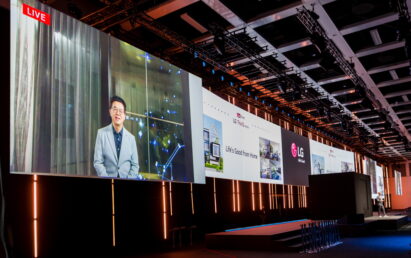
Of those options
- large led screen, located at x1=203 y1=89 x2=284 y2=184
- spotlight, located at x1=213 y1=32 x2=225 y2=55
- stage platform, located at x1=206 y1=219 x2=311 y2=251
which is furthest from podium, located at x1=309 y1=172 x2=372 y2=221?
spotlight, located at x1=213 y1=32 x2=225 y2=55

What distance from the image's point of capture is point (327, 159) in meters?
18.5

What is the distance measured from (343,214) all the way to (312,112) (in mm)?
4827

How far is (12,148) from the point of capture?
4723 millimetres

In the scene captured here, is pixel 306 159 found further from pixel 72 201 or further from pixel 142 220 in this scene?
pixel 72 201

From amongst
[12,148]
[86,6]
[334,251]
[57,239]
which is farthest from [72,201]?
[334,251]

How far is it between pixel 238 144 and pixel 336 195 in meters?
4.35

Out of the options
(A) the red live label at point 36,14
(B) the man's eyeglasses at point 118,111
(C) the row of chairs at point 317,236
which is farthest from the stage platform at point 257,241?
(A) the red live label at point 36,14

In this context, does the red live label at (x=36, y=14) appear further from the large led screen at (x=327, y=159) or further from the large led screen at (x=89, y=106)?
the large led screen at (x=327, y=159)

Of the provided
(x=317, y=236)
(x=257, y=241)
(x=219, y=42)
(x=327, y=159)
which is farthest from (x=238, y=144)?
(x=327, y=159)

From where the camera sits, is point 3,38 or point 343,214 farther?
point 343,214

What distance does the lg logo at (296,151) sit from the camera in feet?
49.1

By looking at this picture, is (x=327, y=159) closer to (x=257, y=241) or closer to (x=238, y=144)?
(x=238, y=144)

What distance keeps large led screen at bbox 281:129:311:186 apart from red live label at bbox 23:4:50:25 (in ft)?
33.8

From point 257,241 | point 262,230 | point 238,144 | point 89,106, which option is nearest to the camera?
point 89,106
